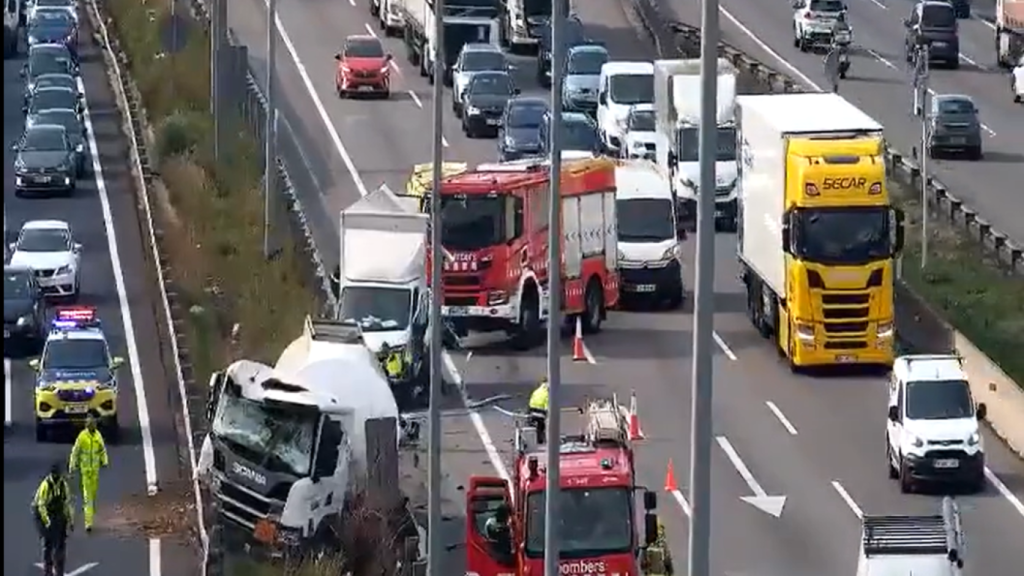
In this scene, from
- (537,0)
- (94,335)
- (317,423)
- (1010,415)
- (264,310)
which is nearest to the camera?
(317,423)

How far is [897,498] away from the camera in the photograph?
32.0 metres

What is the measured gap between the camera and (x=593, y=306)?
4141 centimetres

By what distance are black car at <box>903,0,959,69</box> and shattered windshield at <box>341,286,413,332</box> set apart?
31.5 metres

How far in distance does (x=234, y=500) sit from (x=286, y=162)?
27902 mm

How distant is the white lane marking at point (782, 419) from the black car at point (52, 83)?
3020 cm

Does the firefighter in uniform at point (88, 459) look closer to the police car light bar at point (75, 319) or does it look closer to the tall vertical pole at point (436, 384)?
the tall vertical pole at point (436, 384)

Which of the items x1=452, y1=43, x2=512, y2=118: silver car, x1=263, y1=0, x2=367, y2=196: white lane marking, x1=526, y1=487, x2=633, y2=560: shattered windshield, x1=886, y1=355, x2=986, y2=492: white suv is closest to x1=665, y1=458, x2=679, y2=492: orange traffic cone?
x1=886, y1=355, x2=986, y2=492: white suv

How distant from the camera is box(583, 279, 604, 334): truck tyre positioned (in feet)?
135

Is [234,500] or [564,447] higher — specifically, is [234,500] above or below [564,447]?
below

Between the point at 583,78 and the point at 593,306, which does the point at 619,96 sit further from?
the point at 593,306

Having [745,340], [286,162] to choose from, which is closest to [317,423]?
[745,340]

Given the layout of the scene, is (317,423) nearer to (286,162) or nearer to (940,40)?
(286,162)

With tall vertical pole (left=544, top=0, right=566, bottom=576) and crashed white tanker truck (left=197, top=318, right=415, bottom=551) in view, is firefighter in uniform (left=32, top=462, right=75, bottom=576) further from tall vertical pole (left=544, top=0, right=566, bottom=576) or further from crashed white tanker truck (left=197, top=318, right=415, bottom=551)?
tall vertical pole (left=544, top=0, right=566, bottom=576)

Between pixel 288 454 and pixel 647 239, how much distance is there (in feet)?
52.5
